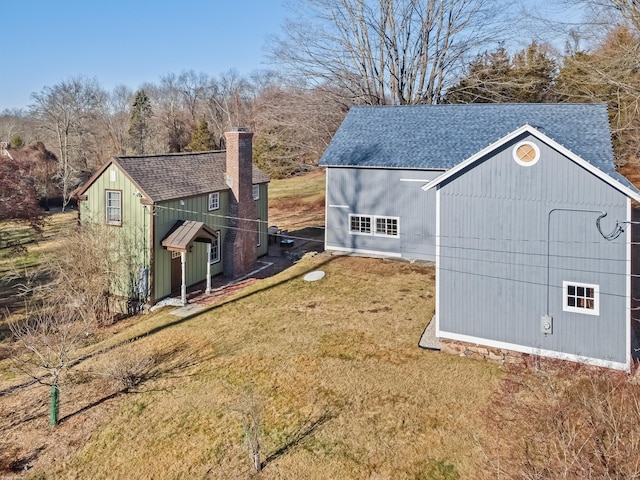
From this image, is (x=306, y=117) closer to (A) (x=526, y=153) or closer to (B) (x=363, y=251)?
(B) (x=363, y=251)

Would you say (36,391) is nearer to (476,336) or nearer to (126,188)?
(126,188)

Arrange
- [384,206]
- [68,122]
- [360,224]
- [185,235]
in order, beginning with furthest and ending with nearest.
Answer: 1. [68,122]
2. [360,224]
3. [384,206]
4. [185,235]

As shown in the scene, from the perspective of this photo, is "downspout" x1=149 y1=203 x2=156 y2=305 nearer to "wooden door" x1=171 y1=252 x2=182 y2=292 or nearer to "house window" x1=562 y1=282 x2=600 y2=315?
"wooden door" x1=171 y1=252 x2=182 y2=292

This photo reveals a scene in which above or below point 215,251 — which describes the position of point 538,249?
above

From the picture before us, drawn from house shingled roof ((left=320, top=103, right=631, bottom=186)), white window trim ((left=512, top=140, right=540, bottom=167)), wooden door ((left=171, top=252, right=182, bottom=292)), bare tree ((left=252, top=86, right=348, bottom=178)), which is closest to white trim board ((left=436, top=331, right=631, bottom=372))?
white window trim ((left=512, top=140, right=540, bottom=167))

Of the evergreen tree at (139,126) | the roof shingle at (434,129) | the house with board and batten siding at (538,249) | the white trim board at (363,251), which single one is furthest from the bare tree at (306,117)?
the evergreen tree at (139,126)

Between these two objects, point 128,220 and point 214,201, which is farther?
point 214,201

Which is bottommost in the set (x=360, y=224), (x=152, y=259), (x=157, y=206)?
(x=152, y=259)

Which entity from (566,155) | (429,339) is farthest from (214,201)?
(566,155)
